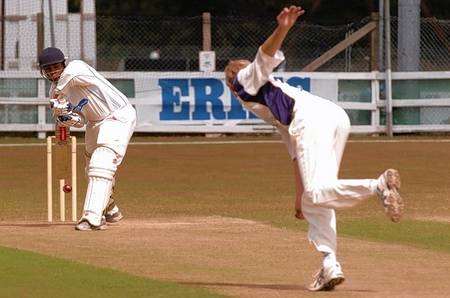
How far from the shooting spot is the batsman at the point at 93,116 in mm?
14328

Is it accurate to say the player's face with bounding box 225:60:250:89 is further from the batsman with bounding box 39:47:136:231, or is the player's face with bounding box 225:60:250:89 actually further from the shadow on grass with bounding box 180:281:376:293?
the batsman with bounding box 39:47:136:231

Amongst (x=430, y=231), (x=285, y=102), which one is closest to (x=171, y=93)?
(x=430, y=231)

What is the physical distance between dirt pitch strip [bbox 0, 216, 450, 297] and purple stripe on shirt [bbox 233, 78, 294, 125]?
1216 mm

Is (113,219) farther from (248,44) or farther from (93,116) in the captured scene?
(248,44)

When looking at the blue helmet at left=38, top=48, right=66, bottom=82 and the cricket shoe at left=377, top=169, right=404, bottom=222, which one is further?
the blue helmet at left=38, top=48, right=66, bottom=82

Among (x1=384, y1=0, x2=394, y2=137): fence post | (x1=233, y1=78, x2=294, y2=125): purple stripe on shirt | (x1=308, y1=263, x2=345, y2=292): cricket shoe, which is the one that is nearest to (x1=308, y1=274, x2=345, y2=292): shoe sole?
(x1=308, y1=263, x2=345, y2=292): cricket shoe

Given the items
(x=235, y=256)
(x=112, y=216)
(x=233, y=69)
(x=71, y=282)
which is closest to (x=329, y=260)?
(x=233, y=69)

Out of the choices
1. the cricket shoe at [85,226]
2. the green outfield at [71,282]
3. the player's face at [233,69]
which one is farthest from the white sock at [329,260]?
the cricket shoe at [85,226]

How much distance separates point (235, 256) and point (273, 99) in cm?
229

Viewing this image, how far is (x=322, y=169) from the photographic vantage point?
10.4 metres

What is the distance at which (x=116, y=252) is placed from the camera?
1281 cm

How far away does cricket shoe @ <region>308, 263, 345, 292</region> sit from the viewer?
1039 cm

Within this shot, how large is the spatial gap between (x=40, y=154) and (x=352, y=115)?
23.0ft

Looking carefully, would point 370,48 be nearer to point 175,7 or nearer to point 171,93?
point 171,93
